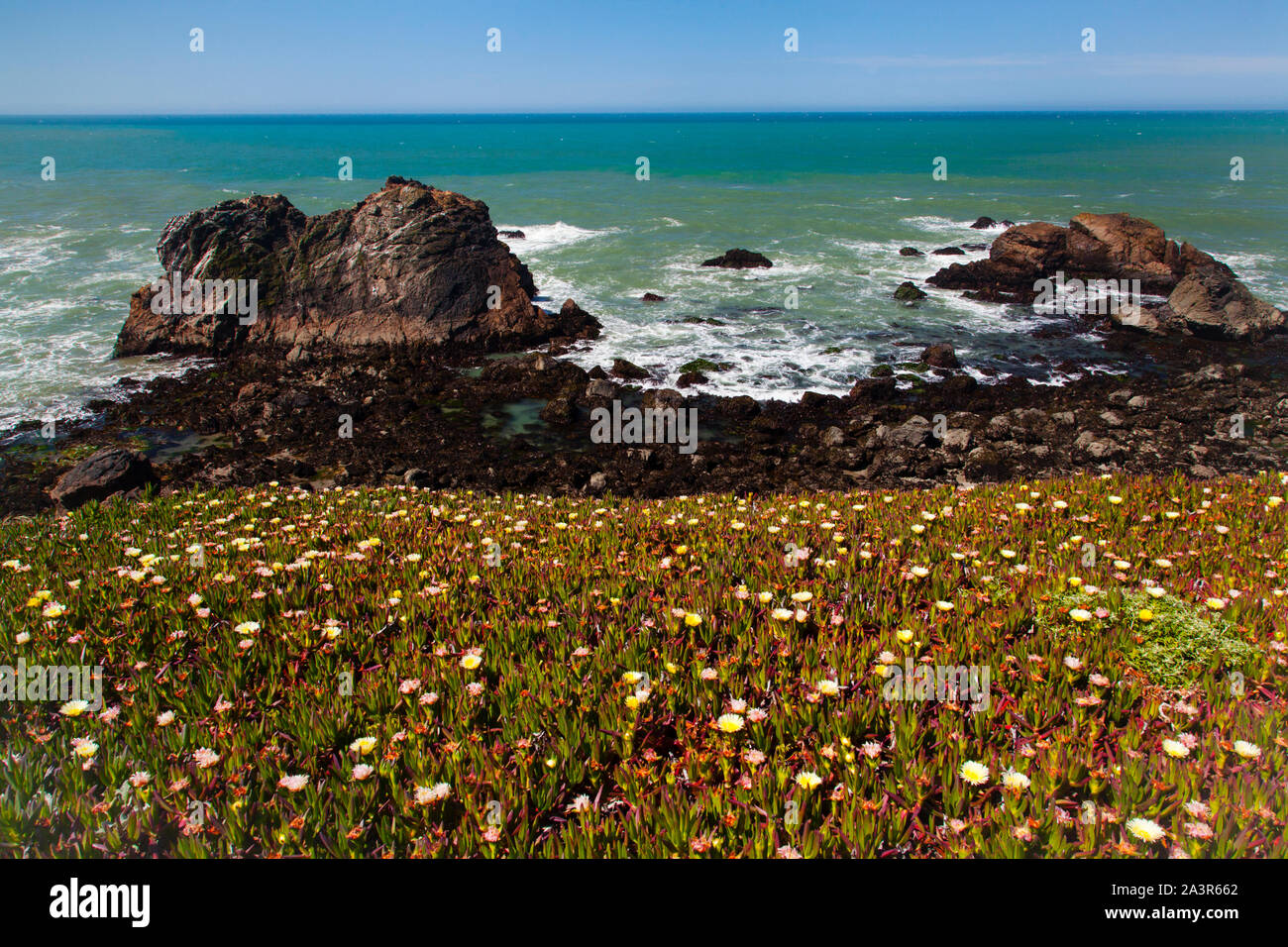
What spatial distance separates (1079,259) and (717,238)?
19.9 m

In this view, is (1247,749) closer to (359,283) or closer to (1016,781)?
(1016,781)

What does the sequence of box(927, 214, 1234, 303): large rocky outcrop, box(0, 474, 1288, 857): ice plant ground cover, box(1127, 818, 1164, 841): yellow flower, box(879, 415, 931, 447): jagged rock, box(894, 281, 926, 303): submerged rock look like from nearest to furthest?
1. box(1127, 818, 1164, 841): yellow flower
2. box(0, 474, 1288, 857): ice plant ground cover
3. box(879, 415, 931, 447): jagged rock
4. box(894, 281, 926, 303): submerged rock
5. box(927, 214, 1234, 303): large rocky outcrop

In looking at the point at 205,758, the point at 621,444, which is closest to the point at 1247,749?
the point at 205,758

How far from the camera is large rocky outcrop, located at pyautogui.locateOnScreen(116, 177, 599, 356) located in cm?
2636

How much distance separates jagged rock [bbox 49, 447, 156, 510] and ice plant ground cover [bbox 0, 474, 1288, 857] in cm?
888

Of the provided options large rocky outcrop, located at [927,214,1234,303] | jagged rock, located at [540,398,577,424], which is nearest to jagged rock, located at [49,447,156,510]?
jagged rock, located at [540,398,577,424]

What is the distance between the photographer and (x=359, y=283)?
89.0 feet

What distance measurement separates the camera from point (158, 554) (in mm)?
6406

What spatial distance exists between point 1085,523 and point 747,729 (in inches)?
187

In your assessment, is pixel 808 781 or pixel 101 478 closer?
pixel 808 781

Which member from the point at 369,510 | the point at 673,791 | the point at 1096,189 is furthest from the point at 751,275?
the point at 1096,189

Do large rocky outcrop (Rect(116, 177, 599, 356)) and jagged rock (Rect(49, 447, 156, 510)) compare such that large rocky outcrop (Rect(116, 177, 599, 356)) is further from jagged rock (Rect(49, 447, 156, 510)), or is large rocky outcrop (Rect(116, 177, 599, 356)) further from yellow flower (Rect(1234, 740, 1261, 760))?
yellow flower (Rect(1234, 740, 1261, 760))

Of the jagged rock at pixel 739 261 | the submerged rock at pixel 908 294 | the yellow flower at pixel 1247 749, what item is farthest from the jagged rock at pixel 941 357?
the yellow flower at pixel 1247 749

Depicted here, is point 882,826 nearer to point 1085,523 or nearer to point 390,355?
point 1085,523
